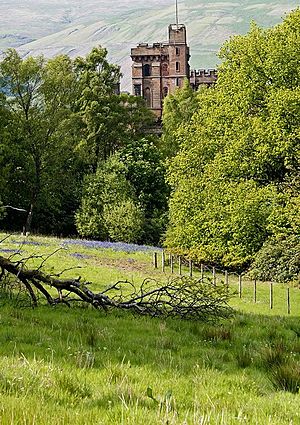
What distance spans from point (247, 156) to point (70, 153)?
80.4 feet

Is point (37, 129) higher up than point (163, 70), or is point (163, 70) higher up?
point (163, 70)

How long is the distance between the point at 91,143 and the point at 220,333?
45156 millimetres

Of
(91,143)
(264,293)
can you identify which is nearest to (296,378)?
(264,293)

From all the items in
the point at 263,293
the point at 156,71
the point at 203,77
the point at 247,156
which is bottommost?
the point at 263,293

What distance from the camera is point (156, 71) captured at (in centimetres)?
10519

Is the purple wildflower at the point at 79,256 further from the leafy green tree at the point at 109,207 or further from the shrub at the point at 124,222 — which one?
the leafy green tree at the point at 109,207

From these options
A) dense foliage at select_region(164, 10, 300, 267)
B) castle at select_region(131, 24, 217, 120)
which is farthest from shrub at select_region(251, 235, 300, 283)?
castle at select_region(131, 24, 217, 120)

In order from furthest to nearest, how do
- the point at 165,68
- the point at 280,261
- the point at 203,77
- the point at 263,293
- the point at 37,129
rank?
the point at 165,68
the point at 203,77
the point at 37,129
the point at 280,261
the point at 263,293

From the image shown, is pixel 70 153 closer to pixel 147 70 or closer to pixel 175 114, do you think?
pixel 175 114

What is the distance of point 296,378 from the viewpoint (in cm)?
695

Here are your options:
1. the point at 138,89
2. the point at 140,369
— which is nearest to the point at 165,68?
the point at 138,89

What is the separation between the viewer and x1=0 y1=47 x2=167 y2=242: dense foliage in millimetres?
49344

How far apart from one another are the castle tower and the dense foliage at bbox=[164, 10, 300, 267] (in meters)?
64.9

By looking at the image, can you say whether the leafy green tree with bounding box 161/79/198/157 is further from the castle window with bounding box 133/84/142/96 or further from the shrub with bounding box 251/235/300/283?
the castle window with bounding box 133/84/142/96
